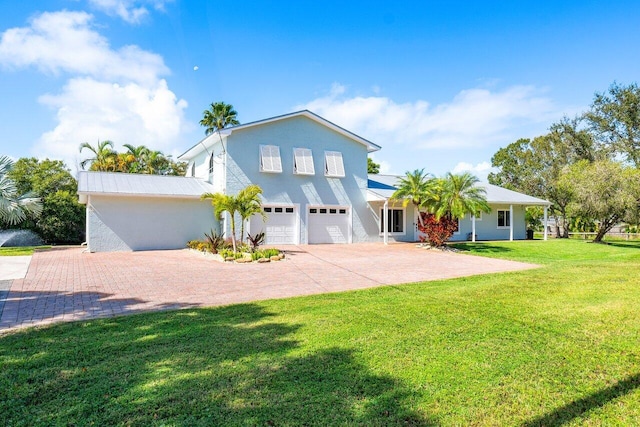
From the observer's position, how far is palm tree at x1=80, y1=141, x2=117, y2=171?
109 ft

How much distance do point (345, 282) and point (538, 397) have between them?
669cm

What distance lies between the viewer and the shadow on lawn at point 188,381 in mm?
3199

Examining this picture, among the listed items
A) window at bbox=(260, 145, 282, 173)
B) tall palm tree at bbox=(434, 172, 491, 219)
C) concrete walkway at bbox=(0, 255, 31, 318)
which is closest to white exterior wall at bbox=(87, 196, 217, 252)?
concrete walkway at bbox=(0, 255, 31, 318)

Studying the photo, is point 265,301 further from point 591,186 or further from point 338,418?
point 591,186

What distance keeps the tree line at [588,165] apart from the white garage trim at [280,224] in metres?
19.8

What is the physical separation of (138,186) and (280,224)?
312 inches

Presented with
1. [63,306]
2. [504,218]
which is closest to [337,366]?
[63,306]

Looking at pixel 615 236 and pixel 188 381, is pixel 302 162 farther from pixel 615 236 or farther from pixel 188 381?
pixel 615 236

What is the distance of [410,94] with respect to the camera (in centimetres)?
2014

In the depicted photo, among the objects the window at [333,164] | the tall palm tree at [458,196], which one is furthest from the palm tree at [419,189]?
the window at [333,164]

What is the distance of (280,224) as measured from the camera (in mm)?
21188

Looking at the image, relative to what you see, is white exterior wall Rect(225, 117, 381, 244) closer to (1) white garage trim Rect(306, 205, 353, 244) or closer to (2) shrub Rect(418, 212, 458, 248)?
(1) white garage trim Rect(306, 205, 353, 244)

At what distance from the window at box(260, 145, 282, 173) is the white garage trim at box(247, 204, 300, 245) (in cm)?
208

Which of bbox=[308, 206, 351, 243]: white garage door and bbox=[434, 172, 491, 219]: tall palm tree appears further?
bbox=[308, 206, 351, 243]: white garage door
